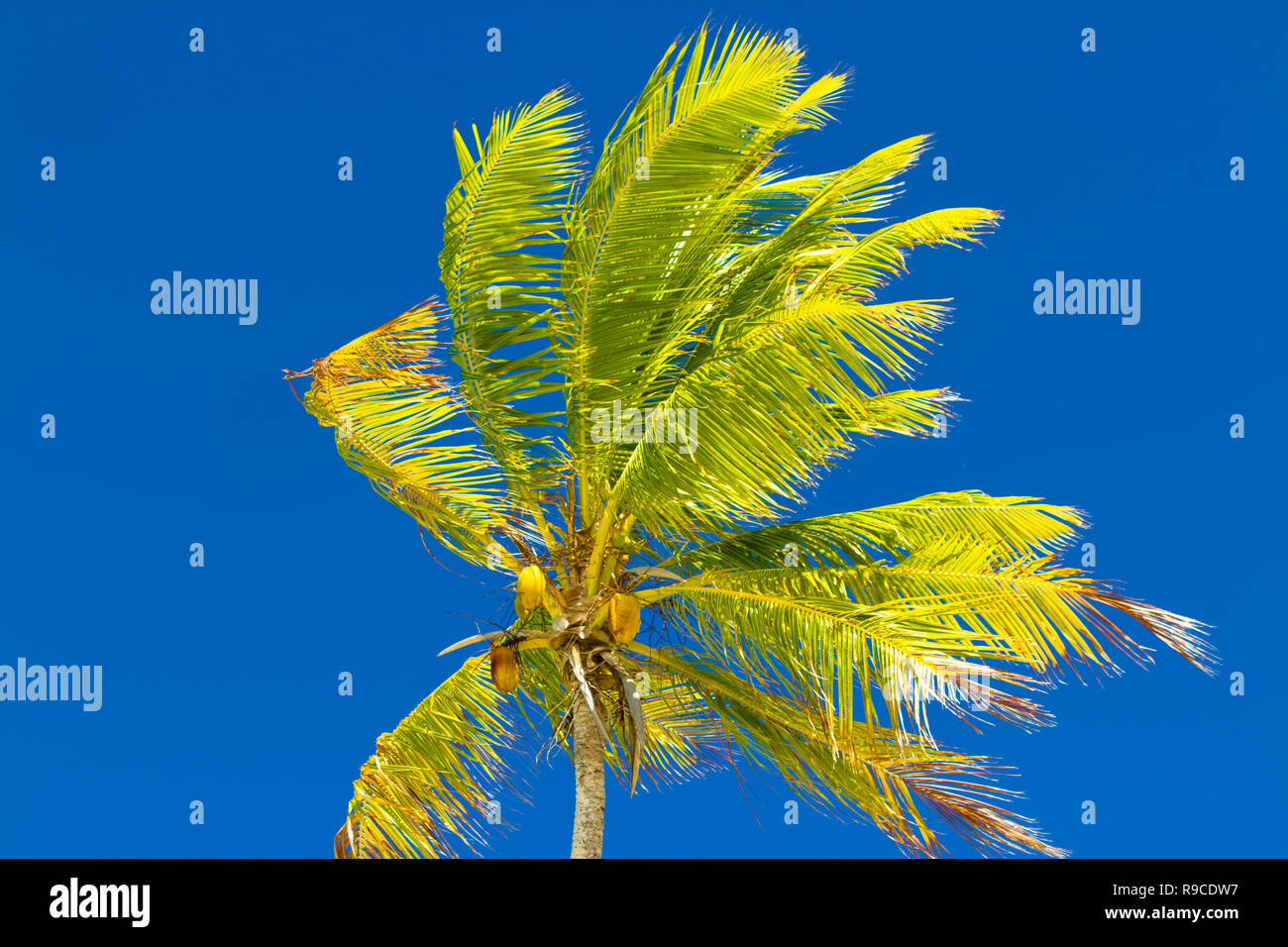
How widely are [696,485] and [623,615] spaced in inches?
77.2

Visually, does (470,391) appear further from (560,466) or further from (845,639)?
(845,639)

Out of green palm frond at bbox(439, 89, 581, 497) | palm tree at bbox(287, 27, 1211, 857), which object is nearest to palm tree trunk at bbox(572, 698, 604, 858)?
palm tree at bbox(287, 27, 1211, 857)

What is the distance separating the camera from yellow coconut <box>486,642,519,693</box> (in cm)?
1053

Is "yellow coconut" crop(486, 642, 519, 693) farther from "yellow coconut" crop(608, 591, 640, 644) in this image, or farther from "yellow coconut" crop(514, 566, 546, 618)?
"yellow coconut" crop(608, 591, 640, 644)

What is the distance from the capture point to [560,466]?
10789 millimetres

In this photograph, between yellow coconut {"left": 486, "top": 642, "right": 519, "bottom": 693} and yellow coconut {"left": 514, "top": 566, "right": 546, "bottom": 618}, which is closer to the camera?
yellow coconut {"left": 514, "top": 566, "right": 546, "bottom": 618}

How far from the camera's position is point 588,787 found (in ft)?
34.1

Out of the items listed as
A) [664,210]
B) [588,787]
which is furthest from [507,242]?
[588,787]

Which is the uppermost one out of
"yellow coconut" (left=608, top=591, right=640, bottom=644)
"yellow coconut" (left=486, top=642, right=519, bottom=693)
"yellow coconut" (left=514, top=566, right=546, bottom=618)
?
"yellow coconut" (left=514, top=566, right=546, bottom=618)

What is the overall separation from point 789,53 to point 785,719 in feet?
16.5

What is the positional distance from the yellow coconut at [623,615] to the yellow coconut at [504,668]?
93 centimetres

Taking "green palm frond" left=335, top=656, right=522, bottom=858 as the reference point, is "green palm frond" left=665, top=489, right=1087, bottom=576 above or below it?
above

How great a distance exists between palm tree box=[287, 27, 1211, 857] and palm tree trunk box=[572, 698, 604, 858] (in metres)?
0.02

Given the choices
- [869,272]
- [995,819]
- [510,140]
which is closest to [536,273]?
[510,140]
